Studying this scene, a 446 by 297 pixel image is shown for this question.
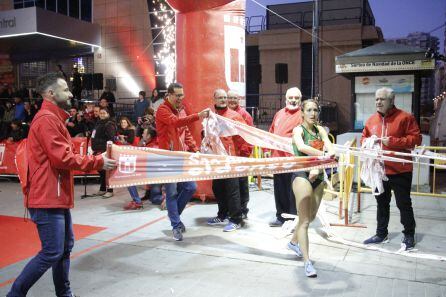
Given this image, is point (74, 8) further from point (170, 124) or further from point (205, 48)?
point (170, 124)

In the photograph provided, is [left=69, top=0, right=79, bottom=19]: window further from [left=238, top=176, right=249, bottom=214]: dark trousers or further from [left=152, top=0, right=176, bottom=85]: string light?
[left=238, top=176, right=249, bottom=214]: dark trousers

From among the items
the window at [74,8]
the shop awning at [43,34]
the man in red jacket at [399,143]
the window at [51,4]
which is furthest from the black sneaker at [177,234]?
the window at [51,4]

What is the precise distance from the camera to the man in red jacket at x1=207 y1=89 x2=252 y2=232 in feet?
20.3

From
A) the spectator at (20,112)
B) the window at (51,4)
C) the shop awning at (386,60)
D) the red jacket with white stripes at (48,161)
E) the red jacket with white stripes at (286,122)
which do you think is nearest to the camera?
the red jacket with white stripes at (48,161)

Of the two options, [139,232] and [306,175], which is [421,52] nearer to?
[306,175]

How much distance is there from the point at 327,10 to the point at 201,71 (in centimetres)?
1738

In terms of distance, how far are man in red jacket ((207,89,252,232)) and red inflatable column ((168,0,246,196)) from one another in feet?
4.65

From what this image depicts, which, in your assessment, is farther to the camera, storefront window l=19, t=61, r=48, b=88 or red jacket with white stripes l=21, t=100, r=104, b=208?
storefront window l=19, t=61, r=48, b=88

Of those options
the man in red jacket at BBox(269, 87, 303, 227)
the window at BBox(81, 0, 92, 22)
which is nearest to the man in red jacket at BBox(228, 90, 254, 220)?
the man in red jacket at BBox(269, 87, 303, 227)

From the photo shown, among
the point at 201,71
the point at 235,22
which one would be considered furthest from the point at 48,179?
the point at 235,22

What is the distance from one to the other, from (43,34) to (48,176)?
16797 mm

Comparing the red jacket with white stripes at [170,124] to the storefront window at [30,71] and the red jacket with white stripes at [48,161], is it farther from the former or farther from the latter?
the storefront window at [30,71]

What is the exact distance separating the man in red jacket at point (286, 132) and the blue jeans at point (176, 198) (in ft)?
4.60

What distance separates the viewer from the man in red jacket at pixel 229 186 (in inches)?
244
